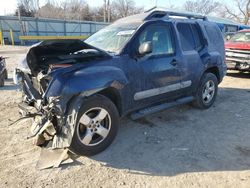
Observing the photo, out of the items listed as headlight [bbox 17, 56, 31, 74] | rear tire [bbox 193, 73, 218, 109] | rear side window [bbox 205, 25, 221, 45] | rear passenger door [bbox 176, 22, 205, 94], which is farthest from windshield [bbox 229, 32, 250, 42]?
headlight [bbox 17, 56, 31, 74]

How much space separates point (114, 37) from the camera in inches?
181

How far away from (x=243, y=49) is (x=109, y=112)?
24.9ft

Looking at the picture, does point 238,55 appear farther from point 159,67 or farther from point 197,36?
point 159,67

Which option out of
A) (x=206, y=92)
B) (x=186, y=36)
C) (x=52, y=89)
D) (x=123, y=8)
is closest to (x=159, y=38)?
(x=186, y=36)

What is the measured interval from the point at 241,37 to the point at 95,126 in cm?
919

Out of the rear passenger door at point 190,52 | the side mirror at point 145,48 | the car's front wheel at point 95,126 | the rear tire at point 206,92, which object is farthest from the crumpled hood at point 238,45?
the car's front wheel at point 95,126

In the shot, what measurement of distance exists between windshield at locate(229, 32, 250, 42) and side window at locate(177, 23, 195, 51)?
6.00m

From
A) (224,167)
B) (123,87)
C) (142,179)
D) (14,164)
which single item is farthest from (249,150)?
(14,164)

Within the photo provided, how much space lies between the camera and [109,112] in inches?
151

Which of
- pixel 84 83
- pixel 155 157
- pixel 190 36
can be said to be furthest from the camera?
pixel 190 36

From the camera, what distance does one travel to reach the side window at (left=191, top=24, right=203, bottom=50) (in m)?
5.59

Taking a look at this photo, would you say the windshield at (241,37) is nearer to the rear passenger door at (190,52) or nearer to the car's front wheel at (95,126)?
the rear passenger door at (190,52)

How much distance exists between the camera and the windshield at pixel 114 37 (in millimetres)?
4289

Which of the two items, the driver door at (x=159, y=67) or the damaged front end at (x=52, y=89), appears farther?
the driver door at (x=159, y=67)
